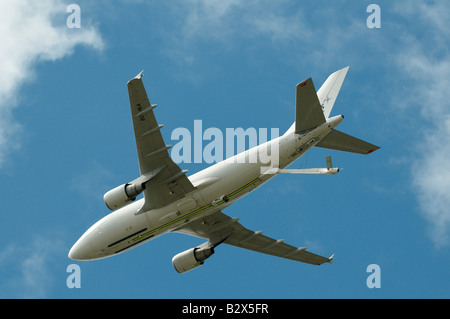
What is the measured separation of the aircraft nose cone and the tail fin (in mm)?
17176

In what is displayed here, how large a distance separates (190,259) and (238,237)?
4412mm

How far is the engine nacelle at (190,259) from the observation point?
160 feet

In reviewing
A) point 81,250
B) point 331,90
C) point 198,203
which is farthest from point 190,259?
point 331,90

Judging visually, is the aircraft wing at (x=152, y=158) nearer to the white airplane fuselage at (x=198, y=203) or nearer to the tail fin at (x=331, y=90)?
the white airplane fuselage at (x=198, y=203)

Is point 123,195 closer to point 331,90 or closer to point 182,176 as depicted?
point 182,176

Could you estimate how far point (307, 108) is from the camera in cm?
4094

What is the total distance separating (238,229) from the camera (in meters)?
50.7

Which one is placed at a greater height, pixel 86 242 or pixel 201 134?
pixel 201 134

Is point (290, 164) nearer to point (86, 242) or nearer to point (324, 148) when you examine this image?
point (324, 148)

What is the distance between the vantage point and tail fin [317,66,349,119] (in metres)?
44.8

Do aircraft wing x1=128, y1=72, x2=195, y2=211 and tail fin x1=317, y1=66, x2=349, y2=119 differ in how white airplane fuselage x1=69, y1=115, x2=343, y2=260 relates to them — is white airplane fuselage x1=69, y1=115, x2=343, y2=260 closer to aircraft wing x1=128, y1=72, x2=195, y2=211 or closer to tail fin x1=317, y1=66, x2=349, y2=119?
aircraft wing x1=128, y1=72, x2=195, y2=211

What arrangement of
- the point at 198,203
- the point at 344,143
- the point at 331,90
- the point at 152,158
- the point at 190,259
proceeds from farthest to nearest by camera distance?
the point at 190,259 → the point at 331,90 → the point at 344,143 → the point at 198,203 → the point at 152,158

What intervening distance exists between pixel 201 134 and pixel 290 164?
5656 millimetres

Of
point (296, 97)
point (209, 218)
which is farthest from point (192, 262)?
point (296, 97)
